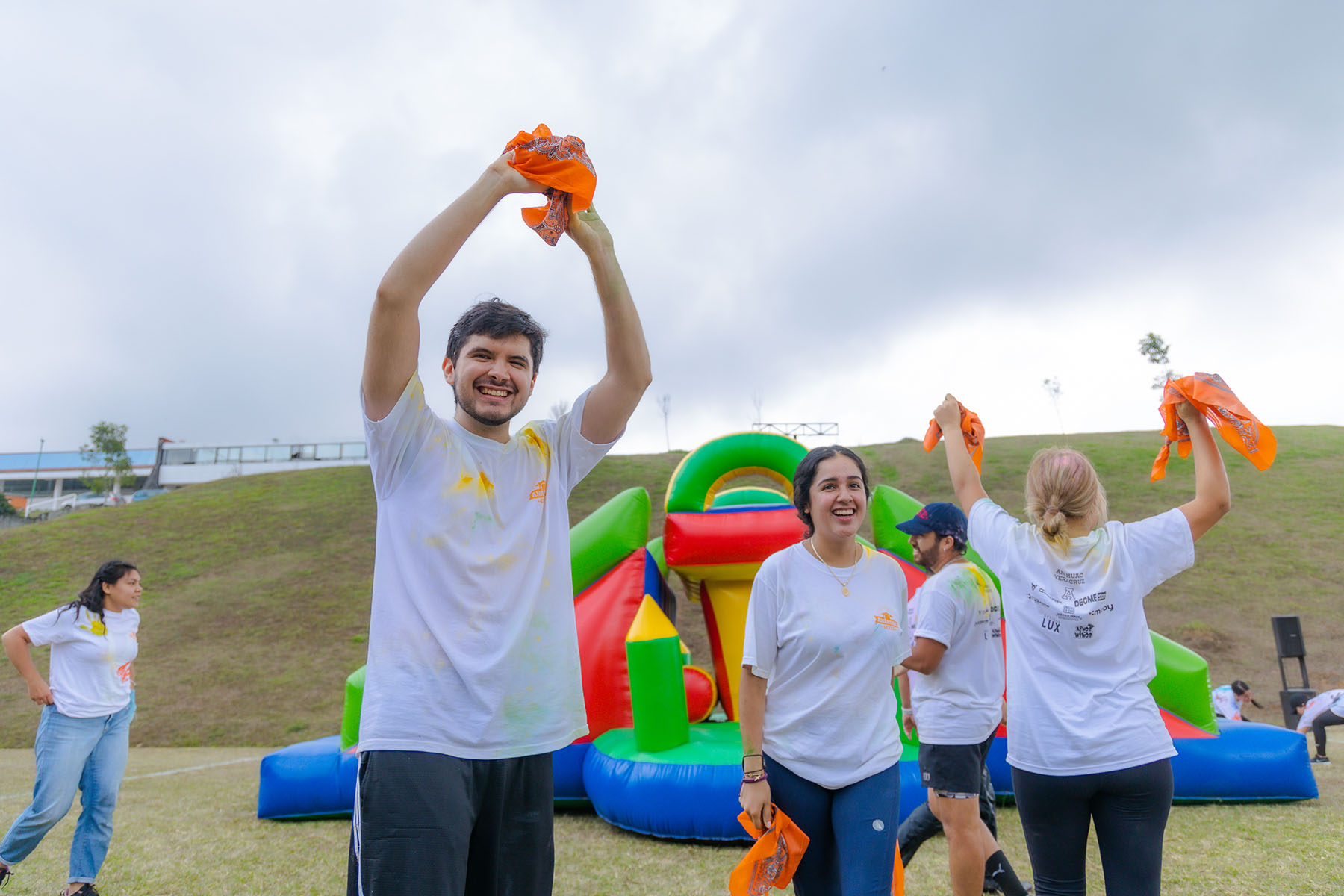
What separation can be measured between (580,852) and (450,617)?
3769mm

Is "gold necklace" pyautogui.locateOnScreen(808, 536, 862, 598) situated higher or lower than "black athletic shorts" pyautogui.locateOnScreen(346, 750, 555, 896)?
higher

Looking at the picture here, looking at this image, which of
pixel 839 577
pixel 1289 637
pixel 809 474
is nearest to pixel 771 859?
pixel 839 577

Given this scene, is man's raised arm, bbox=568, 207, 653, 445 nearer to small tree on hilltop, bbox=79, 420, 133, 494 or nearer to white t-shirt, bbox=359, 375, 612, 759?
white t-shirt, bbox=359, 375, 612, 759

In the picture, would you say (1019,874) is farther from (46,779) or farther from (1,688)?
(1,688)

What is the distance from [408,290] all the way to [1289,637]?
10966 millimetres

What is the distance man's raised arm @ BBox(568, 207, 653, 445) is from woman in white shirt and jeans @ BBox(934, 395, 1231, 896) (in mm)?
1184

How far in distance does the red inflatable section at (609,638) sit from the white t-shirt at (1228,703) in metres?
6.96

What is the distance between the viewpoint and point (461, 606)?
5.32 ft

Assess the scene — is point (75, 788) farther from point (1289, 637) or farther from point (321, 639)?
point (321, 639)

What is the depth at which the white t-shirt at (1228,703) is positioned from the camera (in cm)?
869

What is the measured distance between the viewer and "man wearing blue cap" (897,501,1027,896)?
311 centimetres

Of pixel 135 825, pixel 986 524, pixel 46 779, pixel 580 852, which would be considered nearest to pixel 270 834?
pixel 135 825

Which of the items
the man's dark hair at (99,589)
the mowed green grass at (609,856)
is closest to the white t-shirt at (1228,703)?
the mowed green grass at (609,856)

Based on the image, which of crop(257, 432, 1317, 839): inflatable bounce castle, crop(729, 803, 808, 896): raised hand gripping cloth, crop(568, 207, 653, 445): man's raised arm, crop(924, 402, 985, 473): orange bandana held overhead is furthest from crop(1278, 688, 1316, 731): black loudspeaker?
crop(568, 207, 653, 445): man's raised arm
